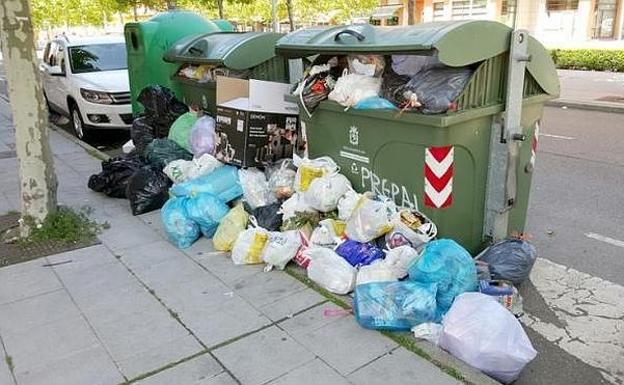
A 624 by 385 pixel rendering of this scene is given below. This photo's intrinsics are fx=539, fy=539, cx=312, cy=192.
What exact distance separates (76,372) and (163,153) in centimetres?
297

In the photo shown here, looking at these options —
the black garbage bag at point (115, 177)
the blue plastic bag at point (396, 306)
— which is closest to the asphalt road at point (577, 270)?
the blue plastic bag at point (396, 306)

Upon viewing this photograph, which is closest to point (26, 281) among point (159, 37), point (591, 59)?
point (159, 37)

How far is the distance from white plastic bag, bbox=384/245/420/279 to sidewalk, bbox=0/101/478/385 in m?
0.39

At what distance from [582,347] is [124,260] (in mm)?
3005

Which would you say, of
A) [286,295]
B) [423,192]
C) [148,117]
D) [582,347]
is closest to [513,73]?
[423,192]

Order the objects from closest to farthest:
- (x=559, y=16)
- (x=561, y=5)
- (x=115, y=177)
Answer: (x=115, y=177), (x=561, y=5), (x=559, y=16)

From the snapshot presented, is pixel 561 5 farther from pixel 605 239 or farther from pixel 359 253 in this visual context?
pixel 359 253

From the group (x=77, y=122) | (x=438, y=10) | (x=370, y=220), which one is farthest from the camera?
(x=438, y=10)

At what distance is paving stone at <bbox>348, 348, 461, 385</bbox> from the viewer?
8.18 feet

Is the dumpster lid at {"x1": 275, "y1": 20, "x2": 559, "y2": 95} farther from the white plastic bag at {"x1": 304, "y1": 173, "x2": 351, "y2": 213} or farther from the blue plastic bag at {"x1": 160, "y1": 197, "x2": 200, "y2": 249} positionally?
the blue plastic bag at {"x1": 160, "y1": 197, "x2": 200, "y2": 249}

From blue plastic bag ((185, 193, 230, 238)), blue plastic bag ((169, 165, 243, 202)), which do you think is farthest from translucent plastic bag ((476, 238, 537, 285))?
blue plastic bag ((169, 165, 243, 202))

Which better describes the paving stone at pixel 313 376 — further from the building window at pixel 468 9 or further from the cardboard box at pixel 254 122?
the building window at pixel 468 9

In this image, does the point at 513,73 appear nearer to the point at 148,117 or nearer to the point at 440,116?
the point at 440,116

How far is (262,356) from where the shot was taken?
2.72 meters
